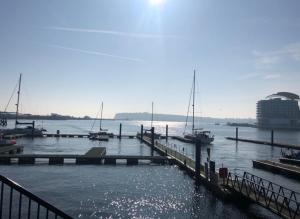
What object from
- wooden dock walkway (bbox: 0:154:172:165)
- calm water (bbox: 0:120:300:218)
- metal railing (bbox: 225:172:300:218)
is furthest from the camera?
wooden dock walkway (bbox: 0:154:172:165)

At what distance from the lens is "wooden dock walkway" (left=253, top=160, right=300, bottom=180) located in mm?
38828

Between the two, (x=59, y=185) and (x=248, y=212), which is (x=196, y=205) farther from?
(x=59, y=185)

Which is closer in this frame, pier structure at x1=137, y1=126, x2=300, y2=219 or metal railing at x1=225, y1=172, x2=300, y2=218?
metal railing at x1=225, y1=172, x2=300, y2=218

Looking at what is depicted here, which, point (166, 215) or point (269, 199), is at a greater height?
point (269, 199)

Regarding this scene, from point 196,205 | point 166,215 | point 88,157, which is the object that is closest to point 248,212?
point 196,205

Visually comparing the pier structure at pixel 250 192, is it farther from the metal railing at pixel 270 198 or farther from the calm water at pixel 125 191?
the calm water at pixel 125 191

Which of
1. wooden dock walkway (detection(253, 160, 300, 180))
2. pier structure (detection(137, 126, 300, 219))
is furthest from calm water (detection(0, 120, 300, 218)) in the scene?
wooden dock walkway (detection(253, 160, 300, 180))

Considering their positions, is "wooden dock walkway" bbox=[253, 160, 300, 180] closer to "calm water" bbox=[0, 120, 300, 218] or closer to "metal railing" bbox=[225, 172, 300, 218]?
"calm water" bbox=[0, 120, 300, 218]

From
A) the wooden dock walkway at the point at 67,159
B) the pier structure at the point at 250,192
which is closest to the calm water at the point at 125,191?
the pier structure at the point at 250,192

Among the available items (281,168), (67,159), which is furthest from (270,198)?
(67,159)

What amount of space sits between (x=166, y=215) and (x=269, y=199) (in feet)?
22.8

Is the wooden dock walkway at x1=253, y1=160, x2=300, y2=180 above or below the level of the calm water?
above

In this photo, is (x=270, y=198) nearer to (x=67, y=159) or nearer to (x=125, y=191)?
(x=125, y=191)

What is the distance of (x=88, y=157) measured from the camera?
4603cm
